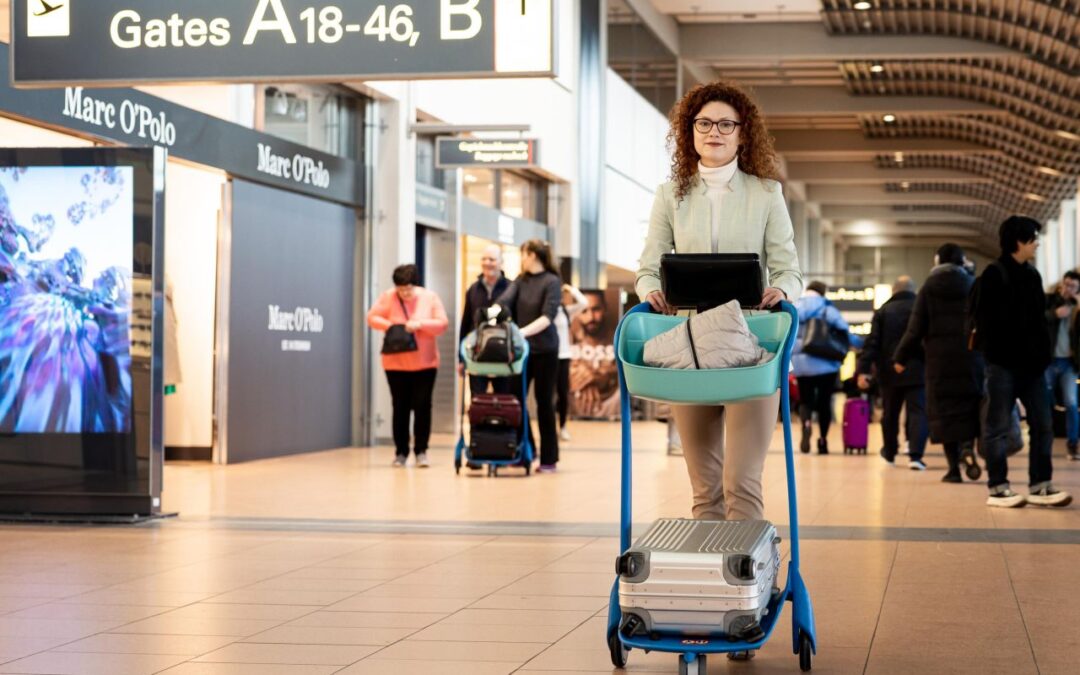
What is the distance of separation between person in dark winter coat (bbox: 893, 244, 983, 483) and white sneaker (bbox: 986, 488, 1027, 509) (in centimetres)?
159

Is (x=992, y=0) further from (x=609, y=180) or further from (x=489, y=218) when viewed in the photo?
(x=489, y=218)

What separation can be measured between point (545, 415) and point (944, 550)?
5.15 m

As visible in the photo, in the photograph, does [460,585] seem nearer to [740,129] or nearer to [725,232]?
[725,232]

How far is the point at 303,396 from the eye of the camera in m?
14.0

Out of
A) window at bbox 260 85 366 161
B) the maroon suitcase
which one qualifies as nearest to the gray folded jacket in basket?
the maroon suitcase

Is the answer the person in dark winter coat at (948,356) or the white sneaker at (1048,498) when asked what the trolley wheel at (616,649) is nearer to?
the white sneaker at (1048,498)

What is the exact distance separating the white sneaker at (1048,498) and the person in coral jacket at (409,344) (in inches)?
181

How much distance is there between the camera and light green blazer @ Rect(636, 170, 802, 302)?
14.4 ft

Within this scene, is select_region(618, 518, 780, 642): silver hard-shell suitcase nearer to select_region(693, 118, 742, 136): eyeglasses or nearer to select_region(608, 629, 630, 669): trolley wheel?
select_region(608, 629, 630, 669): trolley wheel

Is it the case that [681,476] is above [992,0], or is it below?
below

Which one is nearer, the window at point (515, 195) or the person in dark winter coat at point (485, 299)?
the person in dark winter coat at point (485, 299)

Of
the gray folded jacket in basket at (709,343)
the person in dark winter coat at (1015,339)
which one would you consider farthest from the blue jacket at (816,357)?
the gray folded jacket in basket at (709,343)

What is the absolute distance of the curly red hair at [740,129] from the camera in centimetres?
445

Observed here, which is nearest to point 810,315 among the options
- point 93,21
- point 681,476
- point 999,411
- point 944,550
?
point 681,476
